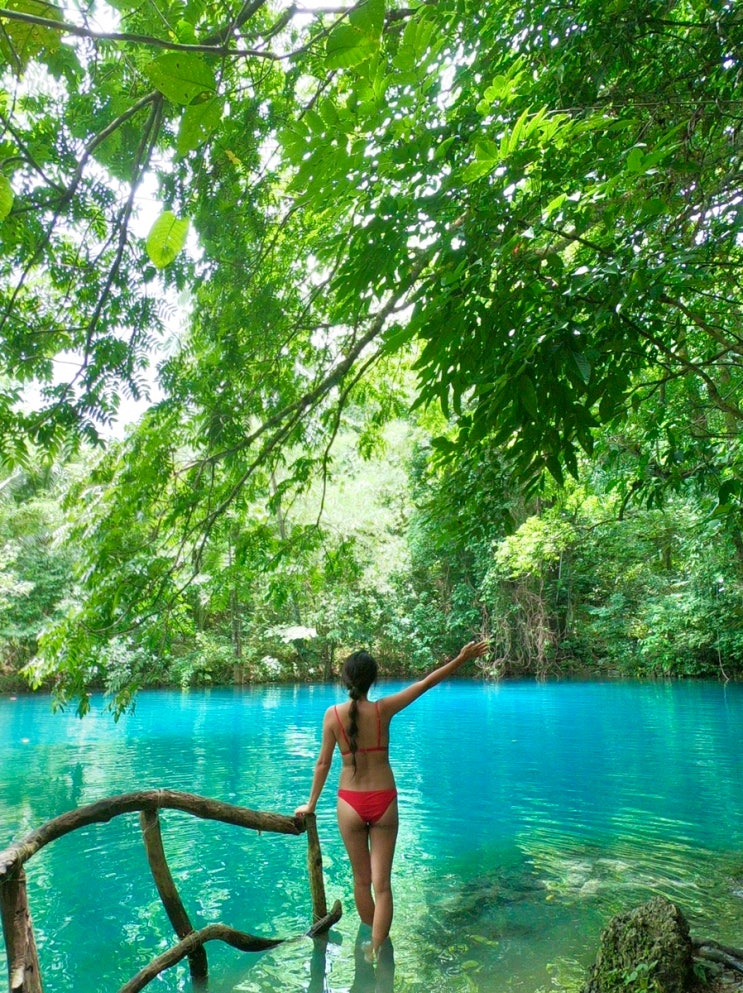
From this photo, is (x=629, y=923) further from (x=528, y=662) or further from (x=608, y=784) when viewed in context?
(x=528, y=662)

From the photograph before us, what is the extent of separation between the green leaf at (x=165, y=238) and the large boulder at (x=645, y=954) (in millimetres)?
3899

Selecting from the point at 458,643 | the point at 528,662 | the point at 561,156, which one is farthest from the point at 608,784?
the point at 458,643

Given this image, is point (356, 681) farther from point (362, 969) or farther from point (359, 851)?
point (362, 969)

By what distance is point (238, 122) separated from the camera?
17.7 feet

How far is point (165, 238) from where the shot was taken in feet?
4.83

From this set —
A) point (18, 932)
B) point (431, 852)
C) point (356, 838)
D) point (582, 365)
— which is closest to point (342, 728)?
point (356, 838)

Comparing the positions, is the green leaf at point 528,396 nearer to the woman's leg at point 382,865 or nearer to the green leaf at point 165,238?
the green leaf at point 165,238

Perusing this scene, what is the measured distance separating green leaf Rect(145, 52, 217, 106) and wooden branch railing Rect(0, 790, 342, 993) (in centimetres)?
268

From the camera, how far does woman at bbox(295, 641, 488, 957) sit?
4.46 metres

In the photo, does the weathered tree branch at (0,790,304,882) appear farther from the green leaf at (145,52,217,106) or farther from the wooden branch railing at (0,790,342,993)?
the green leaf at (145,52,217,106)

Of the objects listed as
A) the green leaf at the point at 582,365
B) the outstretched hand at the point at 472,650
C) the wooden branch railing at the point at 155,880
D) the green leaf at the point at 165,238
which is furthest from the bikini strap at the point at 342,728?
the green leaf at the point at 165,238

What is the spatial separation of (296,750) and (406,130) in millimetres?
13310

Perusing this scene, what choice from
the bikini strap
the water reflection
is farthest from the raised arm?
the water reflection

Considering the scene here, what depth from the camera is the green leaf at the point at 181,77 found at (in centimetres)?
115
